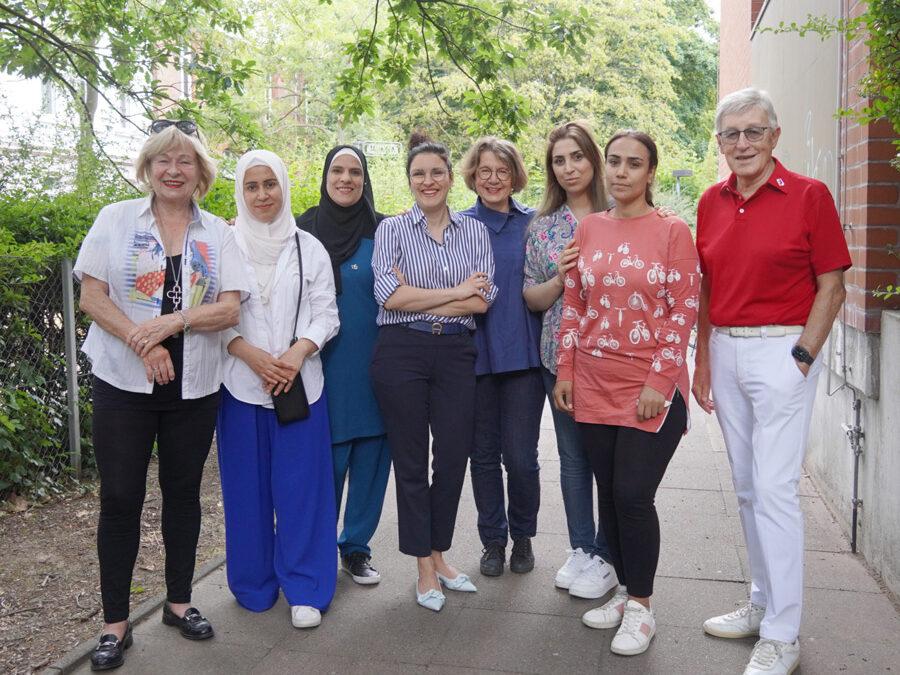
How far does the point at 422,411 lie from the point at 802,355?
167cm

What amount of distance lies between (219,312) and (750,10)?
10443 millimetres

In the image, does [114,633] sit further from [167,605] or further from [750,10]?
[750,10]

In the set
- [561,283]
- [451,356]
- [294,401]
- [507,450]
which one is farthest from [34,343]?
[561,283]

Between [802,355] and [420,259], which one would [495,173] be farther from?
[802,355]

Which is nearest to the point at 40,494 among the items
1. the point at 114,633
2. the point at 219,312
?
the point at 114,633

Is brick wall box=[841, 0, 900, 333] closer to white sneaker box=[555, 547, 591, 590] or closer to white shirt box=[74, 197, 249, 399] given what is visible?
white sneaker box=[555, 547, 591, 590]

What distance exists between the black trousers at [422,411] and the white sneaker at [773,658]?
150cm

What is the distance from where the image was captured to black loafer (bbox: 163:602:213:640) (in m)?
3.99

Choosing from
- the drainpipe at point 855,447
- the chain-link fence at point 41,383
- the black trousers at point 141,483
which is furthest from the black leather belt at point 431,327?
the chain-link fence at point 41,383

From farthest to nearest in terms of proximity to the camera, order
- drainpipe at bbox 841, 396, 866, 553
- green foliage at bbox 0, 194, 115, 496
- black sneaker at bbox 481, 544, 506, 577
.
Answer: green foliage at bbox 0, 194, 115, 496 < drainpipe at bbox 841, 396, 866, 553 < black sneaker at bbox 481, 544, 506, 577

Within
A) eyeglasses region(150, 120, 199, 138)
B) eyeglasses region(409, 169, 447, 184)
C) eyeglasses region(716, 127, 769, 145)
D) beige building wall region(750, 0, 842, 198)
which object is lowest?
eyeglasses region(409, 169, 447, 184)

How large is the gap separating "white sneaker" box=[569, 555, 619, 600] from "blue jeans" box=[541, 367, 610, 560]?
0.05m

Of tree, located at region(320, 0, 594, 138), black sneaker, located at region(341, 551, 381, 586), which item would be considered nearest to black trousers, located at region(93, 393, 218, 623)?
black sneaker, located at region(341, 551, 381, 586)

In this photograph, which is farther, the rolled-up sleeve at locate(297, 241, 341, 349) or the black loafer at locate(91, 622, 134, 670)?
the rolled-up sleeve at locate(297, 241, 341, 349)
